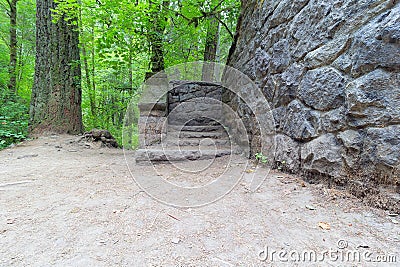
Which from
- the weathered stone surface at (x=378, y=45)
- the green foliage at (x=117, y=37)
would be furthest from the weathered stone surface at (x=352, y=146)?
the green foliage at (x=117, y=37)

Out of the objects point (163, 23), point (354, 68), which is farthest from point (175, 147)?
point (163, 23)

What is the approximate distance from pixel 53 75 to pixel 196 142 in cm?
321

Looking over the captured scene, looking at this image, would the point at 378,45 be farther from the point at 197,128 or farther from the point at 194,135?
the point at 197,128

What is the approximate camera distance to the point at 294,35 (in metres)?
1.84

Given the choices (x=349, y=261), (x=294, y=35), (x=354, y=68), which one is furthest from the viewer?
(x=294, y=35)

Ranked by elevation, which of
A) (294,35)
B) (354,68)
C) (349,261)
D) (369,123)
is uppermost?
(294,35)

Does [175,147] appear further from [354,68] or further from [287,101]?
[354,68]

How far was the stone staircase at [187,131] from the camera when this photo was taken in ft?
8.07

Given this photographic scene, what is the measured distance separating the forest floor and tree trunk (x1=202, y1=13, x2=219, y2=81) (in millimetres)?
3770

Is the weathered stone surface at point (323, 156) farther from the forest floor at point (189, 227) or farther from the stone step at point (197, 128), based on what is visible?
the stone step at point (197, 128)

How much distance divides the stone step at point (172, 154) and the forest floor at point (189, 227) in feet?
2.08

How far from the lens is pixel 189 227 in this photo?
1094 millimetres

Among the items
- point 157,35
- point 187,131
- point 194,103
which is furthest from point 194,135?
point 157,35

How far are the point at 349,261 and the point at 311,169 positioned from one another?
34.0 inches
